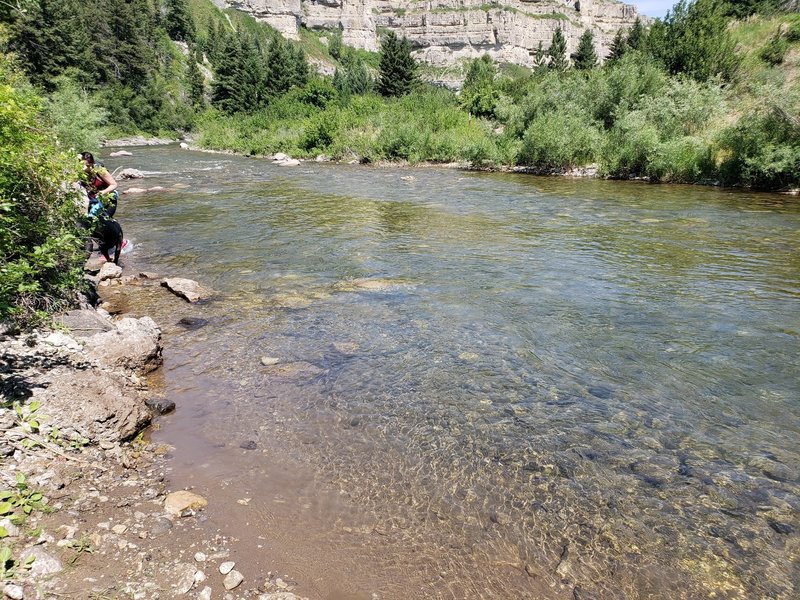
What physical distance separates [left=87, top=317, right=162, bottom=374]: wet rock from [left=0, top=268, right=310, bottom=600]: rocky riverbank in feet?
0.15

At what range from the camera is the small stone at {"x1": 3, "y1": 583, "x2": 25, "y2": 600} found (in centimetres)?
276

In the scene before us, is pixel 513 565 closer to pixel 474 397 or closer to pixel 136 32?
pixel 474 397

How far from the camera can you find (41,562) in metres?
3.10

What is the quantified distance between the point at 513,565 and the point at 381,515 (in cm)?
116

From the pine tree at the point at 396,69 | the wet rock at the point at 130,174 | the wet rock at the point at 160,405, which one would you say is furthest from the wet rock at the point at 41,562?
the pine tree at the point at 396,69

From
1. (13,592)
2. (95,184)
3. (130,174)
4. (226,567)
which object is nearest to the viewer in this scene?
(13,592)

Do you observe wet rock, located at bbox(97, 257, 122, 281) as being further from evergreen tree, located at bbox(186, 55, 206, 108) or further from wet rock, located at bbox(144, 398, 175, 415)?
evergreen tree, located at bbox(186, 55, 206, 108)

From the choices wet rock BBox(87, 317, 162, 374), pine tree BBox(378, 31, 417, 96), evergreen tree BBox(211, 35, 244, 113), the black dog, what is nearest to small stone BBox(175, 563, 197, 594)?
wet rock BBox(87, 317, 162, 374)

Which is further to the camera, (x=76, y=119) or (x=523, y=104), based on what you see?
(x=523, y=104)

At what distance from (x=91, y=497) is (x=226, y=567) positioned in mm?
1374

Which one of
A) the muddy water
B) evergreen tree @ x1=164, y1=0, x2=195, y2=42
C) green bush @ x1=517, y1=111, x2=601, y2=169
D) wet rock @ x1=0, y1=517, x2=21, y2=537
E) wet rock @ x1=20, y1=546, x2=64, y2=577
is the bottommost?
the muddy water

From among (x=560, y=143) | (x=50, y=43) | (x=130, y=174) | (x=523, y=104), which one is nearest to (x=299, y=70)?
(x=50, y=43)

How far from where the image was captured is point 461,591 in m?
3.50

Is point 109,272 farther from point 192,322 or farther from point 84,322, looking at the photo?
point 84,322
